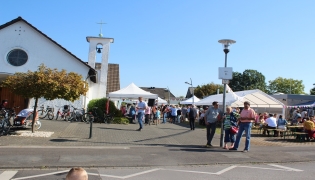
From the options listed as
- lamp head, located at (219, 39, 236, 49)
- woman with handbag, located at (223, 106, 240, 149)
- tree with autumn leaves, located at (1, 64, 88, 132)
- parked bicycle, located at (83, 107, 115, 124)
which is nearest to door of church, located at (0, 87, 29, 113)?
parked bicycle, located at (83, 107, 115, 124)

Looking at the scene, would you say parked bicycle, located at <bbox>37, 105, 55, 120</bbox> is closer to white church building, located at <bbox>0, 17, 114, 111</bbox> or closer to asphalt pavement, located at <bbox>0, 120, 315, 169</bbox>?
white church building, located at <bbox>0, 17, 114, 111</bbox>

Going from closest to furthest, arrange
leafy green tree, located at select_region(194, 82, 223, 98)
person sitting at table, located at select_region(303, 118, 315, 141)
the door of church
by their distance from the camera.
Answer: person sitting at table, located at select_region(303, 118, 315, 141), the door of church, leafy green tree, located at select_region(194, 82, 223, 98)

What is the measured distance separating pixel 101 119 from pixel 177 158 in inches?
545

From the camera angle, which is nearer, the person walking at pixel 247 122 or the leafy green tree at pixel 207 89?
the person walking at pixel 247 122

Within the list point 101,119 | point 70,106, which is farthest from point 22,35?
point 101,119

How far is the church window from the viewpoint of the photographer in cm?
2394

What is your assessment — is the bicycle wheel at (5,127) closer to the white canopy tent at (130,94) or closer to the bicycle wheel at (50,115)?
the bicycle wheel at (50,115)

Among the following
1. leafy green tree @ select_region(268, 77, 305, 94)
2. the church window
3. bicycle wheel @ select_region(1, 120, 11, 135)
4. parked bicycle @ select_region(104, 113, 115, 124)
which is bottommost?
A: bicycle wheel @ select_region(1, 120, 11, 135)

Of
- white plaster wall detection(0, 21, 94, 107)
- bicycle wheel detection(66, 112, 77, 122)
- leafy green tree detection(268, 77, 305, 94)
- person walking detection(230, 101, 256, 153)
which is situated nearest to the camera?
person walking detection(230, 101, 256, 153)

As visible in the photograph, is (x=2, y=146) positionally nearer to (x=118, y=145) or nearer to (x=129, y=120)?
(x=118, y=145)

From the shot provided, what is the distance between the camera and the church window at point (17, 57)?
23.9 meters

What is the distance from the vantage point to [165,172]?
7777 mm

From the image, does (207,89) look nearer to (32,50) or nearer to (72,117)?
(32,50)

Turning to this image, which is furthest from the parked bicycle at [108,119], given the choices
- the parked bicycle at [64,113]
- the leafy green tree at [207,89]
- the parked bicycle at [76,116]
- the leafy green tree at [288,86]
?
the leafy green tree at [288,86]
